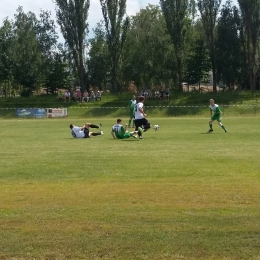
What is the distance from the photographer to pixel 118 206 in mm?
9719

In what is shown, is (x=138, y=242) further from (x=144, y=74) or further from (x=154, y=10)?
(x=154, y=10)

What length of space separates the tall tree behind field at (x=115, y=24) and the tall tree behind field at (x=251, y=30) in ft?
50.1

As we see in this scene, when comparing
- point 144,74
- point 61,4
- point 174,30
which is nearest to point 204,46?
point 174,30

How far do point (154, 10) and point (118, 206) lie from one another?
90527 millimetres

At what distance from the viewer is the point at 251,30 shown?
72.9 meters

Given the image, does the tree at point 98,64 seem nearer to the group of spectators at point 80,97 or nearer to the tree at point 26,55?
the tree at point 26,55

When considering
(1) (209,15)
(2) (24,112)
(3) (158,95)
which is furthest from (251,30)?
(2) (24,112)

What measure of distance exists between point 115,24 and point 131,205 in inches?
2604

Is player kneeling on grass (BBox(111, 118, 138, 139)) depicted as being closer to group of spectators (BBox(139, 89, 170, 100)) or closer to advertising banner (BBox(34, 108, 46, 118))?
advertising banner (BBox(34, 108, 46, 118))

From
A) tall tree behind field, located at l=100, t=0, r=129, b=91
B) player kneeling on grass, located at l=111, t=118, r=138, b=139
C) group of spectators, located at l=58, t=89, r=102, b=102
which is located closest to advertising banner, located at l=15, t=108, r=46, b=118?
group of spectators, located at l=58, t=89, r=102, b=102

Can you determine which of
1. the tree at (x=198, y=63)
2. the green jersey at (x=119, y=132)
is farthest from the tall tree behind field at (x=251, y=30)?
the green jersey at (x=119, y=132)

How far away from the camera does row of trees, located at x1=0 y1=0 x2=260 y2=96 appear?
7350cm

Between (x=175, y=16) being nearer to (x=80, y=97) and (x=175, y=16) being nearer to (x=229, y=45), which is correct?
(x=229, y=45)

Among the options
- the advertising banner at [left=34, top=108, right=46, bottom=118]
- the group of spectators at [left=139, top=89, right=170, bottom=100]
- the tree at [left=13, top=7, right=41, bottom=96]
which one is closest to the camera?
the advertising banner at [left=34, top=108, right=46, bottom=118]
